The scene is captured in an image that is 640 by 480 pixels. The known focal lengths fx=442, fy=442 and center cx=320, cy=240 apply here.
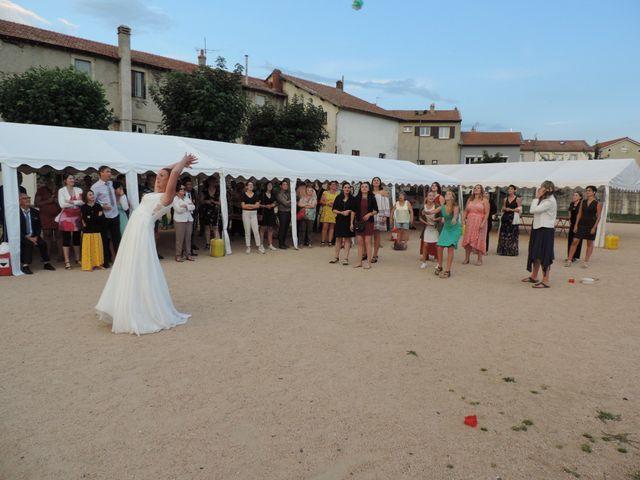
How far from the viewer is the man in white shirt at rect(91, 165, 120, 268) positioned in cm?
820

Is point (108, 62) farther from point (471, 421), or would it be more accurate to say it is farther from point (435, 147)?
point (435, 147)

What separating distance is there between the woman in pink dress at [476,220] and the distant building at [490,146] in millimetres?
37798

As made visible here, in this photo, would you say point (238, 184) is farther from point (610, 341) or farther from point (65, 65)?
point (65, 65)

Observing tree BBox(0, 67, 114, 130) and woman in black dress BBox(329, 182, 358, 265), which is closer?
woman in black dress BBox(329, 182, 358, 265)

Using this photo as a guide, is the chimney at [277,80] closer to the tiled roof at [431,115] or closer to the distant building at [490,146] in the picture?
the tiled roof at [431,115]

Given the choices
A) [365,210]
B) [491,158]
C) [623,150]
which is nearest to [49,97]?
[365,210]

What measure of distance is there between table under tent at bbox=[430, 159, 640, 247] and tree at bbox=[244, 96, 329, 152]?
9235 millimetres

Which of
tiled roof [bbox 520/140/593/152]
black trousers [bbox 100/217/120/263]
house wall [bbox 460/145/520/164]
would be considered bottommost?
black trousers [bbox 100/217/120/263]

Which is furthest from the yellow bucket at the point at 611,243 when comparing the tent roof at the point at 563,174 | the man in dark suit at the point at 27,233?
the man in dark suit at the point at 27,233

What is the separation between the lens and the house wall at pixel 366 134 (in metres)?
32.3

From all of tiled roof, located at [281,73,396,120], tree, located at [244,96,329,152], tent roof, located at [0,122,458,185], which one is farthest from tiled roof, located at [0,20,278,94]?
tent roof, located at [0,122,458,185]

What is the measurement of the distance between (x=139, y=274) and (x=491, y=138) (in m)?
48.1

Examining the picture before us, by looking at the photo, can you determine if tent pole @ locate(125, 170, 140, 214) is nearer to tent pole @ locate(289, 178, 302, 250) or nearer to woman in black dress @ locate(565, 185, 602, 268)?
tent pole @ locate(289, 178, 302, 250)

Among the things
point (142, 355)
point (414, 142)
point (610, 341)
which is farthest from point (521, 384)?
point (414, 142)
